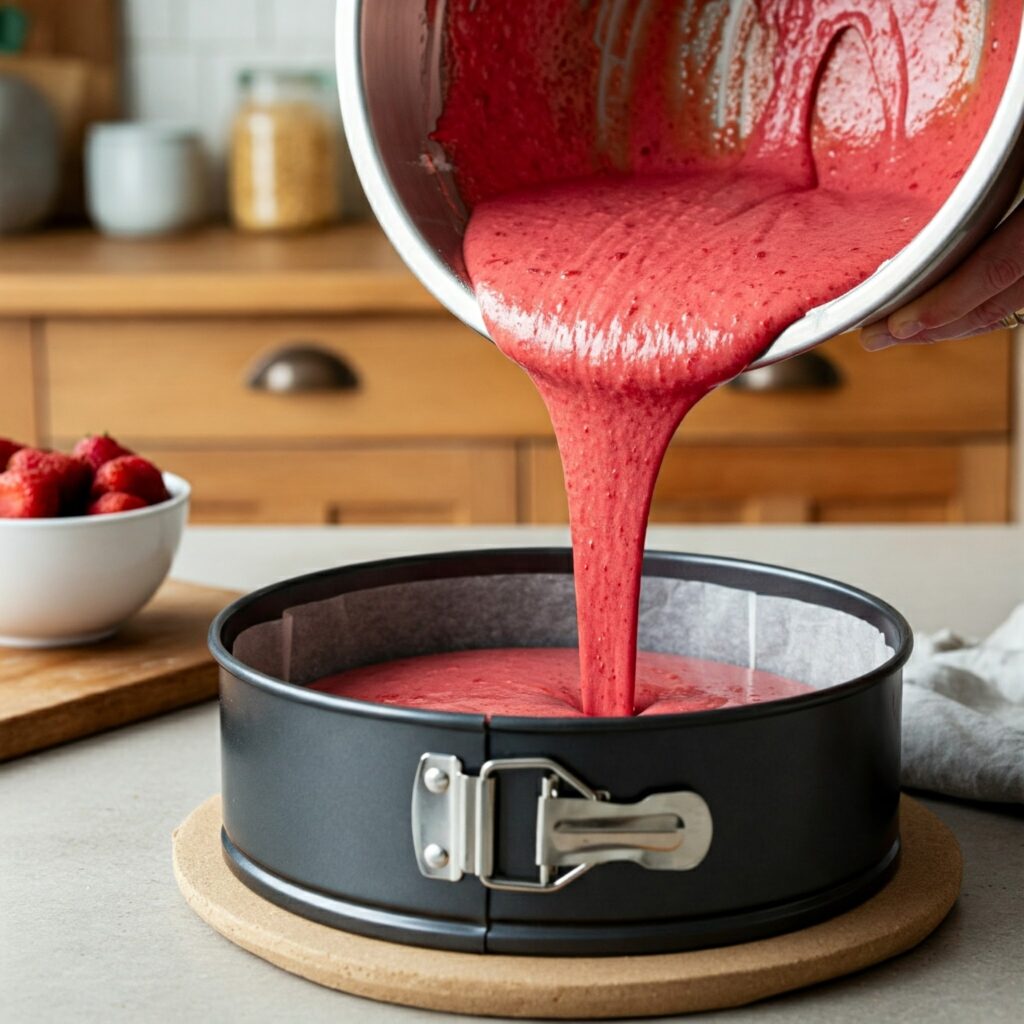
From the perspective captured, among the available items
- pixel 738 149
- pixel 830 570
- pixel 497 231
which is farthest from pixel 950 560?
pixel 497 231

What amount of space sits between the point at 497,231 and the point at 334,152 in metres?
2.20

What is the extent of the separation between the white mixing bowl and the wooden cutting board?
21 mm

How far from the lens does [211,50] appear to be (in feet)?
11.0

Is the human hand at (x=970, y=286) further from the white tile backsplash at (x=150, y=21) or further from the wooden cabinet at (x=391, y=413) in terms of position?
the white tile backsplash at (x=150, y=21)

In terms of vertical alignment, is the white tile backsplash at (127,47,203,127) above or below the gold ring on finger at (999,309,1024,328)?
above

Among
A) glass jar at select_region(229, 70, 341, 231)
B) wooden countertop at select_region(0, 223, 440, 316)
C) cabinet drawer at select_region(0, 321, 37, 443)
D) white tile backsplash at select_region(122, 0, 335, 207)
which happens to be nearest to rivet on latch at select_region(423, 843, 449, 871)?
wooden countertop at select_region(0, 223, 440, 316)

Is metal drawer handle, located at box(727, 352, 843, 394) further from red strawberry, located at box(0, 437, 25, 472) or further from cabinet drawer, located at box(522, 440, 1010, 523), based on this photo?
red strawberry, located at box(0, 437, 25, 472)

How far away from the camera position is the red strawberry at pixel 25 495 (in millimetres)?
1390

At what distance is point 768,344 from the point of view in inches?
40.2

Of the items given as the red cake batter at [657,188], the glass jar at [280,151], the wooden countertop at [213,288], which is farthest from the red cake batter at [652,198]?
the glass jar at [280,151]

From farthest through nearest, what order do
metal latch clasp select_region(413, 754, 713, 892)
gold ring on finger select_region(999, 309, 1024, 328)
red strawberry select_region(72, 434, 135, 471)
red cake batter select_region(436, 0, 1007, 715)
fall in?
red strawberry select_region(72, 434, 135, 471), gold ring on finger select_region(999, 309, 1024, 328), red cake batter select_region(436, 0, 1007, 715), metal latch clasp select_region(413, 754, 713, 892)

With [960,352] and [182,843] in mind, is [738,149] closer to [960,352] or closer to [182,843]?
[182,843]

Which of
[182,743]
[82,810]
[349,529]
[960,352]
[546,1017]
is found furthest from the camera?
[960,352]

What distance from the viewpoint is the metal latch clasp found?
0.84m
